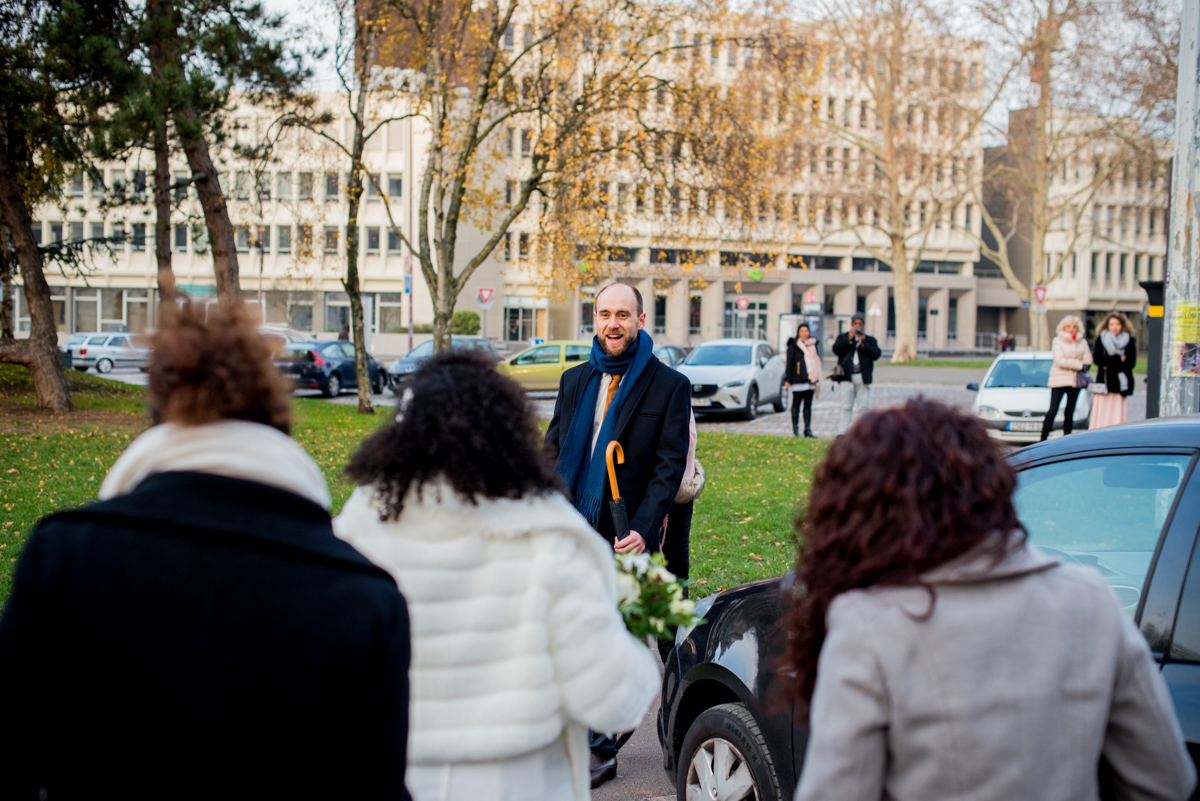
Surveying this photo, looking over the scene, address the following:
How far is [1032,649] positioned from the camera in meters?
1.60

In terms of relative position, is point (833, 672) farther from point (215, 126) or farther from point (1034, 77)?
point (1034, 77)

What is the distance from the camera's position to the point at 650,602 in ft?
7.93

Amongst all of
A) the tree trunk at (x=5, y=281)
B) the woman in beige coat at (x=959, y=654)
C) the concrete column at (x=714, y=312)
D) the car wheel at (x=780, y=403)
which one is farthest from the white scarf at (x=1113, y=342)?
the concrete column at (x=714, y=312)

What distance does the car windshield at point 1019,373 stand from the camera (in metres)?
16.1

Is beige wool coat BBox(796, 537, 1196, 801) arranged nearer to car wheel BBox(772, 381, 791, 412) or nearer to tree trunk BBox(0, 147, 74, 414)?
tree trunk BBox(0, 147, 74, 414)

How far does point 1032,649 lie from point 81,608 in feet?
4.67

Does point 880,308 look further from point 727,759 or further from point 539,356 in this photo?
Result: point 727,759

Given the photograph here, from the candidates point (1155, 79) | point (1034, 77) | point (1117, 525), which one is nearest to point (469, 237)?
point (1034, 77)

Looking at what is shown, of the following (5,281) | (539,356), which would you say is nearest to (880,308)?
(539,356)

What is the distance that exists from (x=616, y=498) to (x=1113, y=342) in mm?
11976

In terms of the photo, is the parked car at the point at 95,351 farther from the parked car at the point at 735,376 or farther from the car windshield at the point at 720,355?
the parked car at the point at 735,376

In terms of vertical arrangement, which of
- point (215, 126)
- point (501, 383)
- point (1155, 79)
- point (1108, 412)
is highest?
point (1155, 79)

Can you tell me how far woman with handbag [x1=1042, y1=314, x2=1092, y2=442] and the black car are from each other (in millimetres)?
11285

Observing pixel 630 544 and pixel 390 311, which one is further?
pixel 390 311
